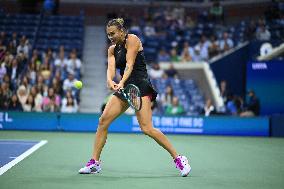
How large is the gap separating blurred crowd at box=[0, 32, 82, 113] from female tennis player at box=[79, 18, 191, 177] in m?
8.66

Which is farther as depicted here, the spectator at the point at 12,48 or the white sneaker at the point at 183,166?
the spectator at the point at 12,48

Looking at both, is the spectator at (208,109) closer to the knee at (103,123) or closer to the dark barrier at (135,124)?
the dark barrier at (135,124)

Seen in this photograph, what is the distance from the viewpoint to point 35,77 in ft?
55.9

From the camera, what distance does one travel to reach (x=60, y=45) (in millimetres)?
19906

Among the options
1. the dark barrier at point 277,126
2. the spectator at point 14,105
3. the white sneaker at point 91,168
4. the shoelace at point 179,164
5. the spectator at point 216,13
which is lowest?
the dark barrier at point 277,126

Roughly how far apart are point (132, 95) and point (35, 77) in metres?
10.6

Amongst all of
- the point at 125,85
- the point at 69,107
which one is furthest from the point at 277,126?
the point at 125,85

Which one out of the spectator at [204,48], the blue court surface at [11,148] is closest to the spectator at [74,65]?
the spectator at [204,48]

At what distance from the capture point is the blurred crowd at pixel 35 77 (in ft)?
51.3

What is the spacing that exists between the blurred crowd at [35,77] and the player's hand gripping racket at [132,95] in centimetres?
886

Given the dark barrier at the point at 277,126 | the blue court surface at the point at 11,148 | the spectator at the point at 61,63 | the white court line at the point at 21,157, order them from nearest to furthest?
the white court line at the point at 21,157 < the blue court surface at the point at 11,148 < the dark barrier at the point at 277,126 < the spectator at the point at 61,63

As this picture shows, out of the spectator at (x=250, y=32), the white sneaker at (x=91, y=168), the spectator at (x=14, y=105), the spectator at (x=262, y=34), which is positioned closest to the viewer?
the white sneaker at (x=91, y=168)

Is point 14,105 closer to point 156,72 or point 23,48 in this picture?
point 23,48

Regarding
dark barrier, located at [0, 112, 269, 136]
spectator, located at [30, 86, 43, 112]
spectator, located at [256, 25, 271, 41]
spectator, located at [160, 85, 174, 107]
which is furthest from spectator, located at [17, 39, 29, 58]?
spectator, located at [256, 25, 271, 41]
